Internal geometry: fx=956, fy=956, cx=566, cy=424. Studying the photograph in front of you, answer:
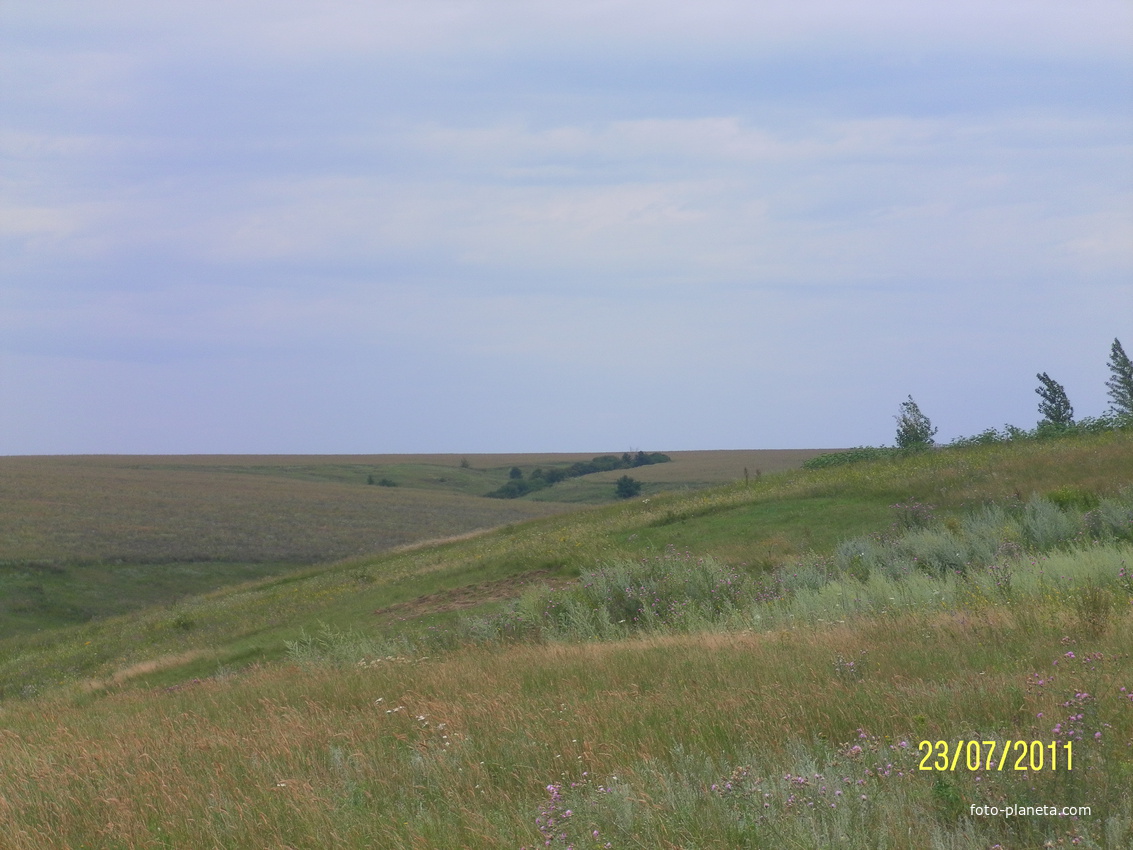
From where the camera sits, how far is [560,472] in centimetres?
13712

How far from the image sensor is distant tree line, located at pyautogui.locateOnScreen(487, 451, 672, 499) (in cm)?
12675

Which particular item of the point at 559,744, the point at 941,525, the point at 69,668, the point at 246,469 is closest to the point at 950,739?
the point at 559,744

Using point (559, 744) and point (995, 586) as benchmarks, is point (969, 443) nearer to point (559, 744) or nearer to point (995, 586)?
point (995, 586)

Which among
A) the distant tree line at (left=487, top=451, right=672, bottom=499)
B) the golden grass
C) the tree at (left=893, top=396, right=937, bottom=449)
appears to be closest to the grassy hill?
the golden grass

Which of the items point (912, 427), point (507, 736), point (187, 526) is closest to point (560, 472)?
point (187, 526)

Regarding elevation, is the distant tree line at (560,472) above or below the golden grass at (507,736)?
below

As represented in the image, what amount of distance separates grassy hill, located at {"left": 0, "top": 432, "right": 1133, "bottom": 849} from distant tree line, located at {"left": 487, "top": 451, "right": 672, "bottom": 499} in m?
108

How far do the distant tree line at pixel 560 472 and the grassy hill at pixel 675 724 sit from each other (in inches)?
4260

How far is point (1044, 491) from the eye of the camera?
19484 mm

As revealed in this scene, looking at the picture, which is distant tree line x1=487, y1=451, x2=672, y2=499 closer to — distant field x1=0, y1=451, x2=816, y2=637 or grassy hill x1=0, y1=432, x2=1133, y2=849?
distant field x1=0, y1=451, x2=816, y2=637

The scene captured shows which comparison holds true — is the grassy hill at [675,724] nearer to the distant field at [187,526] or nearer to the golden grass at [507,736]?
the golden grass at [507,736]

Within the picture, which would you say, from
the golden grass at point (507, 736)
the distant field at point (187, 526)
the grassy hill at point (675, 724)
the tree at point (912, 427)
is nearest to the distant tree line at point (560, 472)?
the distant field at point (187, 526)

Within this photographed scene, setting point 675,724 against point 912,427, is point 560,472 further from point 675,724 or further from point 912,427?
point 675,724

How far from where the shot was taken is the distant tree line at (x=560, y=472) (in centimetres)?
12675
